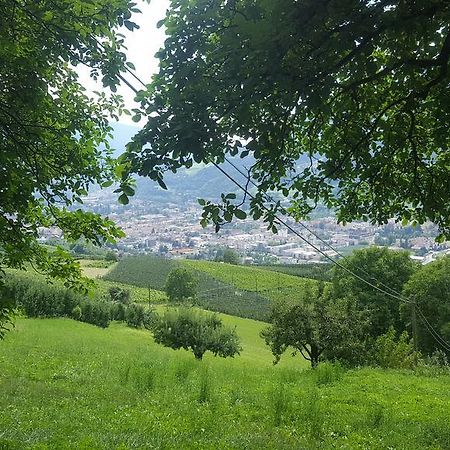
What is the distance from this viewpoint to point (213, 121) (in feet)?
11.9

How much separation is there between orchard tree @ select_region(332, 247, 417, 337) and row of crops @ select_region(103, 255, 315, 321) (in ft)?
67.1

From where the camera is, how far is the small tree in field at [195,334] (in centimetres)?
3481

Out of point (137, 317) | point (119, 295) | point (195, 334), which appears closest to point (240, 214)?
point (195, 334)

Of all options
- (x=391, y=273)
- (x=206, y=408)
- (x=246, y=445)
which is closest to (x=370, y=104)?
(x=246, y=445)

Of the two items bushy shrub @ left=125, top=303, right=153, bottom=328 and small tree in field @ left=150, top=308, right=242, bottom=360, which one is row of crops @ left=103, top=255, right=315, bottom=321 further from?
small tree in field @ left=150, top=308, right=242, bottom=360

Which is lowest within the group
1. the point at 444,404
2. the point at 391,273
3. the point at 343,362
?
the point at 343,362

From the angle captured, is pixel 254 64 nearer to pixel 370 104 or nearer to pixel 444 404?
pixel 370 104

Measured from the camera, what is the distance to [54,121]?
245 inches

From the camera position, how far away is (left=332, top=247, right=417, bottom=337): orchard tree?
141ft

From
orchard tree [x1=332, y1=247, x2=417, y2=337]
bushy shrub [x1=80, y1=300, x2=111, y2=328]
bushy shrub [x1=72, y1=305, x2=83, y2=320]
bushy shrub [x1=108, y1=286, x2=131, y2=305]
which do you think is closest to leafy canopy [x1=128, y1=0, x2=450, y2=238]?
orchard tree [x1=332, y1=247, x2=417, y2=337]

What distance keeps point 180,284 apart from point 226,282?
14.3m

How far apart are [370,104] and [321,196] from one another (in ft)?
4.64

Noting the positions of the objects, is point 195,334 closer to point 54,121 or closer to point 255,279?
point 54,121

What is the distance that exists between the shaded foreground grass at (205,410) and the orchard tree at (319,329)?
7.50 m
